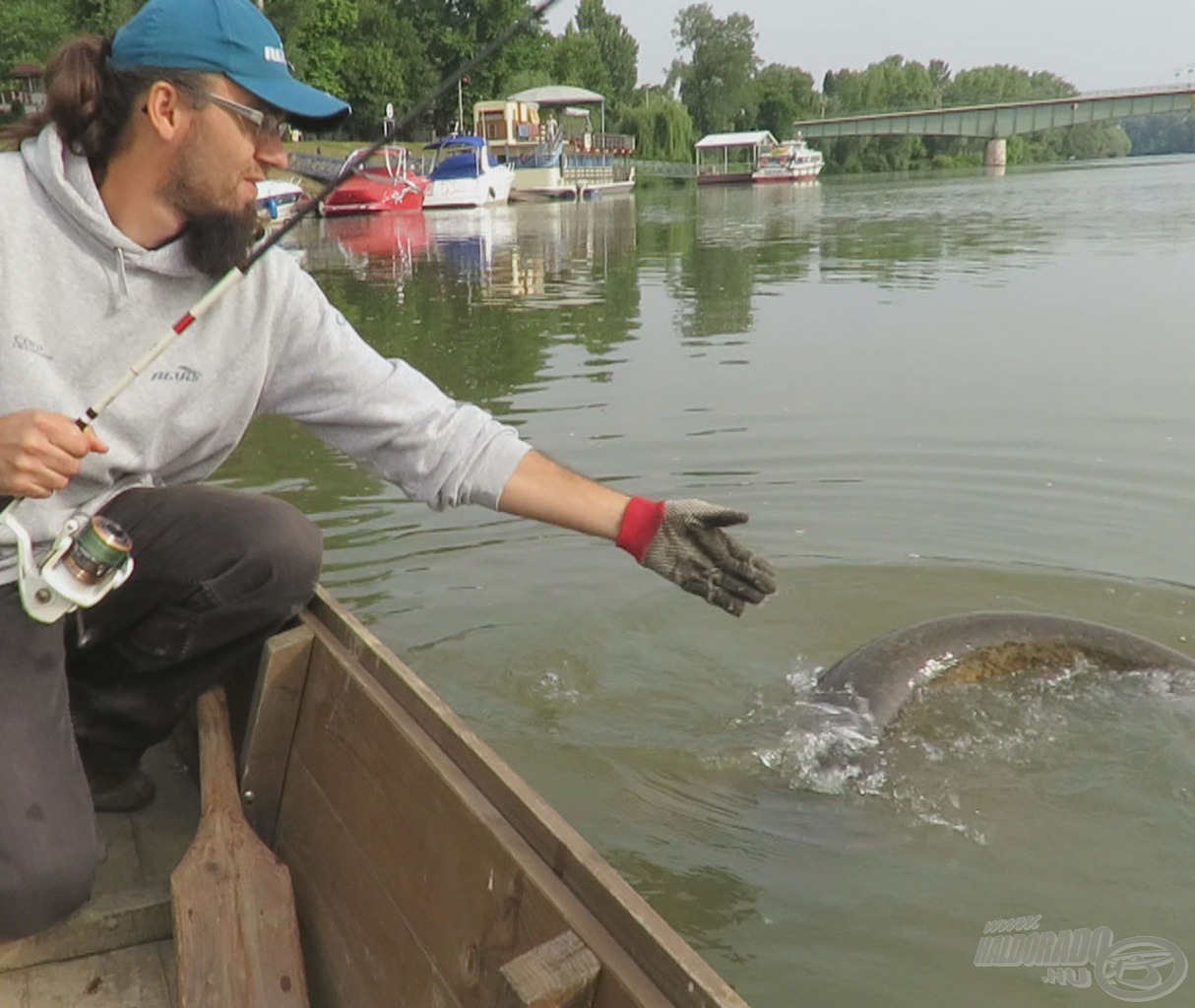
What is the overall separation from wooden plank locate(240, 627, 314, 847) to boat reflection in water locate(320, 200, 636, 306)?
11.1 m

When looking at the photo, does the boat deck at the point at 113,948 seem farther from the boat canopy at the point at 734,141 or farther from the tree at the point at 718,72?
the tree at the point at 718,72

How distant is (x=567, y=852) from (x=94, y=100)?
6.60ft

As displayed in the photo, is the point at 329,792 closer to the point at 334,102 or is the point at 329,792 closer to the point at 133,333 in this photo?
the point at 133,333

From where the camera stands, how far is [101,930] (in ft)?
8.04

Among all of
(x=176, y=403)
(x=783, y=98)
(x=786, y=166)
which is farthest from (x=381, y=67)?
(x=176, y=403)

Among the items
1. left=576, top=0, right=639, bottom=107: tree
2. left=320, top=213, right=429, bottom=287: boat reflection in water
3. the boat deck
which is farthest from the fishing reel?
left=576, top=0, right=639, bottom=107: tree

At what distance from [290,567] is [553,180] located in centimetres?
4168

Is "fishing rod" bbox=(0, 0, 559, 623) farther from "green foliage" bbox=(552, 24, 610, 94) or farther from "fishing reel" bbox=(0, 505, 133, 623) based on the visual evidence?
"green foliage" bbox=(552, 24, 610, 94)

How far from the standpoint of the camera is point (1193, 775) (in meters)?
3.71

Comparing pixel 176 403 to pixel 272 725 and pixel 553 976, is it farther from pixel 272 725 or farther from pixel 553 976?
pixel 553 976

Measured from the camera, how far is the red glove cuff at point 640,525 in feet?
9.79

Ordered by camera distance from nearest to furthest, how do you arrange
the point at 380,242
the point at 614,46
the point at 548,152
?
the point at 380,242
the point at 548,152
the point at 614,46

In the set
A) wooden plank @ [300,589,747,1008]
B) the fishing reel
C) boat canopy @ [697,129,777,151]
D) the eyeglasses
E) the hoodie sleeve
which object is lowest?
wooden plank @ [300,589,747,1008]

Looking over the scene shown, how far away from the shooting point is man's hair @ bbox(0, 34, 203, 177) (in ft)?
8.98
